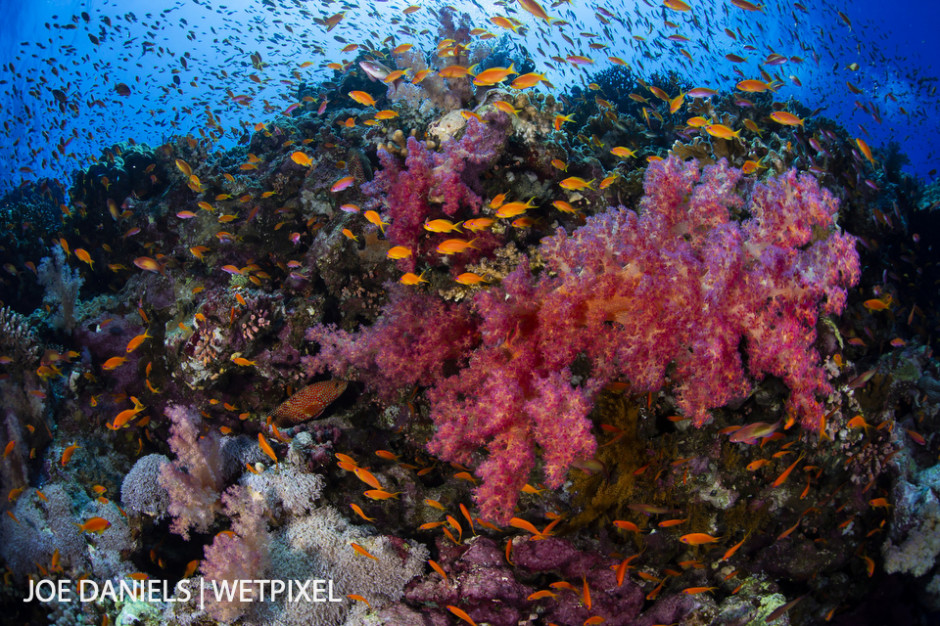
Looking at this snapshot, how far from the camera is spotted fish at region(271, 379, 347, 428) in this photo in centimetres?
481

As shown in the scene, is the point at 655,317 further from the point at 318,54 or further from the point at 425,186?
the point at 318,54

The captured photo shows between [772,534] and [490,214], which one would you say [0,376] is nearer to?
[490,214]

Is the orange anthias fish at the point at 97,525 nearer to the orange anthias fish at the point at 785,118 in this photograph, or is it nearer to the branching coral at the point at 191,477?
the branching coral at the point at 191,477

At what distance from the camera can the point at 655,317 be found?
2951 mm

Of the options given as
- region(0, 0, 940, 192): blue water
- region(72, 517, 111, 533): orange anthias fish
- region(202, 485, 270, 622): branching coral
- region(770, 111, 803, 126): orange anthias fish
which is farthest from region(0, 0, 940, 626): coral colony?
region(0, 0, 940, 192): blue water

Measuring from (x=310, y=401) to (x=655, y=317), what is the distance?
3781 millimetres

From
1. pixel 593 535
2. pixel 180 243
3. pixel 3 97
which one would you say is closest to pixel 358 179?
pixel 180 243

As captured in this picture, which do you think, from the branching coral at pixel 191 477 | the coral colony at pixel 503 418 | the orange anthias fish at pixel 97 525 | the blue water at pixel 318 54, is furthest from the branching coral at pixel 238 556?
the blue water at pixel 318 54

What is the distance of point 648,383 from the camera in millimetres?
3018

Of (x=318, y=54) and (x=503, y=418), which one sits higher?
(x=318, y=54)

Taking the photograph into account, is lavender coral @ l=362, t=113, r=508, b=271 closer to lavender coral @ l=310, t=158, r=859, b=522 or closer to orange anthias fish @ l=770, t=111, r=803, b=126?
lavender coral @ l=310, t=158, r=859, b=522

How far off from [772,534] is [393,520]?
346cm

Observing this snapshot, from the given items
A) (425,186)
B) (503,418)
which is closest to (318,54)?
(425,186)

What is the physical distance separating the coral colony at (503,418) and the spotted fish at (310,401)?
4 cm
